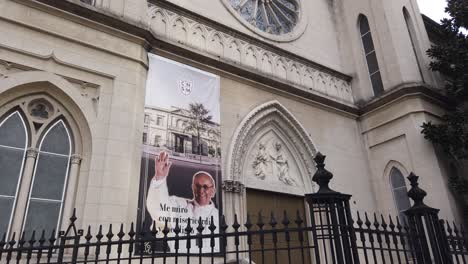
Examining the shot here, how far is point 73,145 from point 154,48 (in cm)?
278

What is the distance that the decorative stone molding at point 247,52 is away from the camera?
28.6ft

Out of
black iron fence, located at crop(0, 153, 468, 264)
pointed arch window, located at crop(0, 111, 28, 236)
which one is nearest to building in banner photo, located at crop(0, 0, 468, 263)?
pointed arch window, located at crop(0, 111, 28, 236)

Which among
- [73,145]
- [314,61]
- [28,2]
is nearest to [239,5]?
[314,61]

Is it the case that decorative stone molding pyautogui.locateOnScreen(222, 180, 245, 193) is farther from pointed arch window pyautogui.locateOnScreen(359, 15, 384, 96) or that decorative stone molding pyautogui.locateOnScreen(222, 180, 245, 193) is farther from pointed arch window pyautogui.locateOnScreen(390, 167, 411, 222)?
pointed arch window pyautogui.locateOnScreen(359, 15, 384, 96)

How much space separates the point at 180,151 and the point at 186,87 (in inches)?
58.5

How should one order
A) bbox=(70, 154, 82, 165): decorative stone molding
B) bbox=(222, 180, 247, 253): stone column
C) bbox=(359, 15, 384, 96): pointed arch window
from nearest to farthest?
1. bbox=(70, 154, 82, 165): decorative stone molding
2. bbox=(222, 180, 247, 253): stone column
3. bbox=(359, 15, 384, 96): pointed arch window

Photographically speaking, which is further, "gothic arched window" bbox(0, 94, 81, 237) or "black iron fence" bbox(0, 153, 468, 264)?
"gothic arched window" bbox(0, 94, 81, 237)

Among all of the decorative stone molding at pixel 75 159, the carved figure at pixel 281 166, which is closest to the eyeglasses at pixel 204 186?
the decorative stone molding at pixel 75 159

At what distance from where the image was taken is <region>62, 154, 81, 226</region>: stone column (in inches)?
235

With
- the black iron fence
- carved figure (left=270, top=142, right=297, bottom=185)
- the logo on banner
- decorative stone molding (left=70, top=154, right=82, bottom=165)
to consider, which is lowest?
the black iron fence

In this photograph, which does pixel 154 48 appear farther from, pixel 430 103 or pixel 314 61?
pixel 430 103

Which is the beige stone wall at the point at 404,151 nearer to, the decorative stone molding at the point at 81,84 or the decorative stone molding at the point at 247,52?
the decorative stone molding at the point at 247,52

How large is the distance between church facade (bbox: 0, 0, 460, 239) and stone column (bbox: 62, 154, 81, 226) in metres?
0.02

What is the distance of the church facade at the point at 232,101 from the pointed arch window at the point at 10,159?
0.02m
